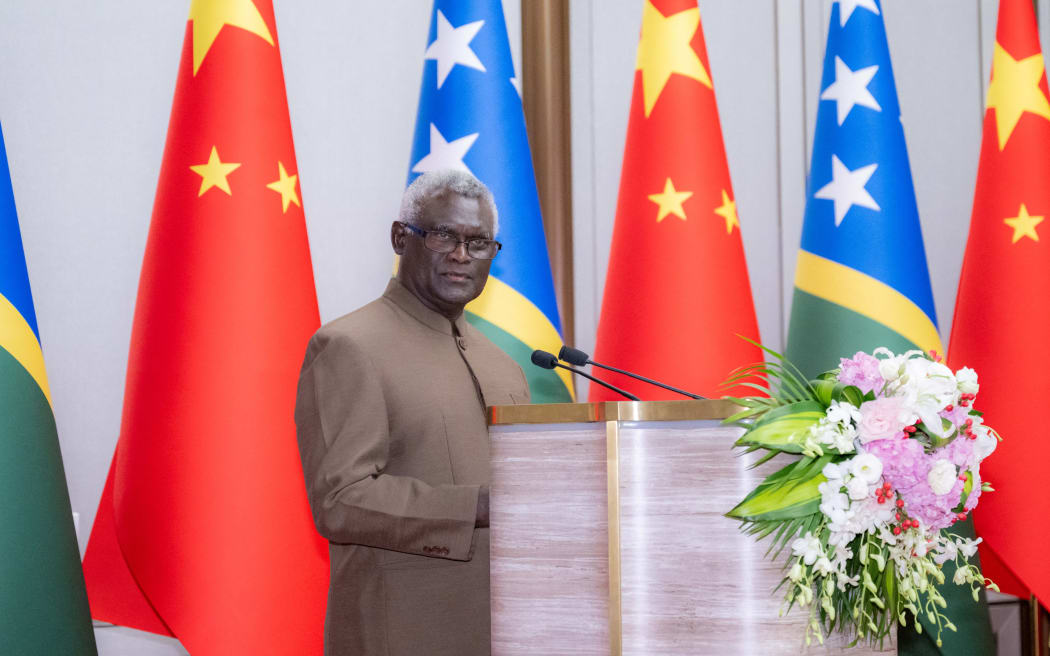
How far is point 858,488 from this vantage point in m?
1.07

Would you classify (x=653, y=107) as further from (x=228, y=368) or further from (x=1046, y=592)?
(x=1046, y=592)

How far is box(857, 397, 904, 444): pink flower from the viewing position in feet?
3.57

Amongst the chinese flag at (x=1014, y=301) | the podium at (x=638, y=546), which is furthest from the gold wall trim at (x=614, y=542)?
the chinese flag at (x=1014, y=301)

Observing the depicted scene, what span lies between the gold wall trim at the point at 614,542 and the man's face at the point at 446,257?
0.68 metres

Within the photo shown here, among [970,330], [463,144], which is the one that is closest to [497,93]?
[463,144]

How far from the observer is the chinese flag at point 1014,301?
2.67 metres

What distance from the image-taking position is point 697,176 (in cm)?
275

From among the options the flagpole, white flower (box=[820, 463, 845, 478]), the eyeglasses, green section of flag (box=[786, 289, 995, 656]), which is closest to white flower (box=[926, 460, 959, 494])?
white flower (box=[820, 463, 845, 478])

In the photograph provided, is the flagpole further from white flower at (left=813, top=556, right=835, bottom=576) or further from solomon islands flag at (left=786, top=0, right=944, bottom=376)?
white flower at (left=813, top=556, right=835, bottom=576)

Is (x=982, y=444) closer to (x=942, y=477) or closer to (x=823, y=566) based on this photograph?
(x=942, y=477)

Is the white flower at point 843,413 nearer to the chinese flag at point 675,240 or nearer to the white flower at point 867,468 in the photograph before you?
the white flower at point 867,468

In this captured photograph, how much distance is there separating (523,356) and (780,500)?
4.97ft

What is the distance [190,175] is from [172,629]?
107cm

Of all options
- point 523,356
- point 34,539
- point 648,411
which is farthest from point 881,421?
point 34,539
